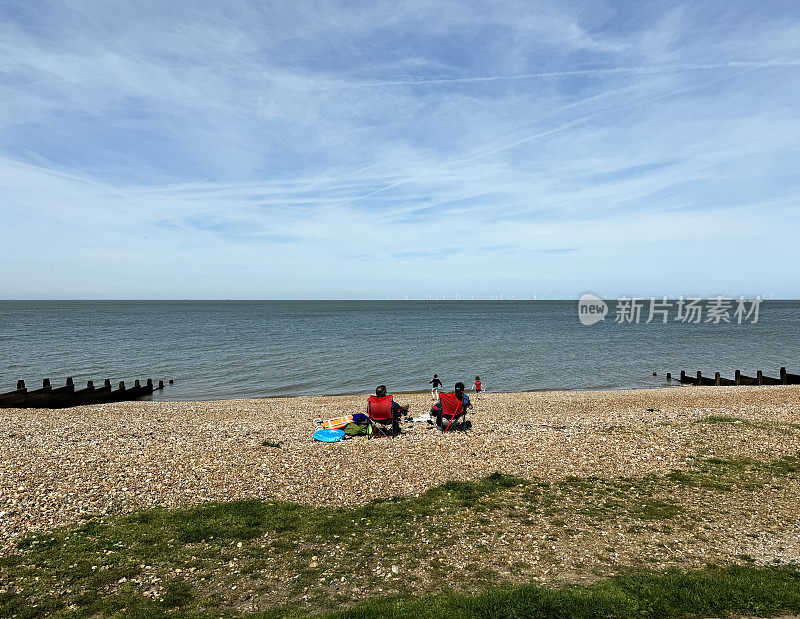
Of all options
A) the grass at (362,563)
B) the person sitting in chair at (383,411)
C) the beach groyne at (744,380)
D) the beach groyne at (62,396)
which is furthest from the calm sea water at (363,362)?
the grass at (362,563)

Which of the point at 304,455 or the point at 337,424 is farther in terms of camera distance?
the point at 337,424

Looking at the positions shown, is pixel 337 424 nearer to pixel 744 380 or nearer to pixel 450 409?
pixel 450 409

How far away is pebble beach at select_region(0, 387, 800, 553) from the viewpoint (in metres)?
10.6

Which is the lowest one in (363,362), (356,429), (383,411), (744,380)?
(363,362)

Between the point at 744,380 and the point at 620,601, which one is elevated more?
the point at 620,601

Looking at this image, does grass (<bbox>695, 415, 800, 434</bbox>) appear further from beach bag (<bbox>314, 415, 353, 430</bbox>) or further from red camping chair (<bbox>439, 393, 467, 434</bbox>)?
beach bag (<bbox>314, 415, 353, 430</bbox>)

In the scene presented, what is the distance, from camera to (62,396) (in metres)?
27.6

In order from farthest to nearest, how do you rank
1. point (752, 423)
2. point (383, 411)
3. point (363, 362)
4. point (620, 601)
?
1. point (363, 362)
2. point (752, 423)
3. point (383, 411)
4. point (620, 601)

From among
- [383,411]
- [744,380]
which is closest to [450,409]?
[383,411]

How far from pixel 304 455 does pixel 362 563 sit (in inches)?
236

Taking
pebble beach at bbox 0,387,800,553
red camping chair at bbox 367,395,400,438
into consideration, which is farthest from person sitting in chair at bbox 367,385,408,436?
pebble beach at bbox 0,387,800,553

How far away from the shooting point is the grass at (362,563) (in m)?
6.62

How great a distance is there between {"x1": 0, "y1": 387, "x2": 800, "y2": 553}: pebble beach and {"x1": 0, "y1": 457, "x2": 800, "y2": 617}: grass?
0.87 m

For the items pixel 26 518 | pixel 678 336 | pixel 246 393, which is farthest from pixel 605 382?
pixel 678 336
